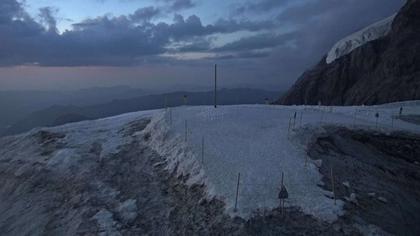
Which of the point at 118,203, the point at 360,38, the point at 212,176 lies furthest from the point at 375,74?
the point at 118,203

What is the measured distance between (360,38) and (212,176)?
338 feet

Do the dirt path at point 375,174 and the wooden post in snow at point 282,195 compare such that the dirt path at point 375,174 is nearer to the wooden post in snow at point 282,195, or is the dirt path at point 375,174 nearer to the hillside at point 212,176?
the hillside at point 212,176

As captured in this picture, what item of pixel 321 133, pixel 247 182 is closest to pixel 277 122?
pixel 321 133

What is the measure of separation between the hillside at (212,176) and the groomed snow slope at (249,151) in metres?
0.07

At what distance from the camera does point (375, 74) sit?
319 feet

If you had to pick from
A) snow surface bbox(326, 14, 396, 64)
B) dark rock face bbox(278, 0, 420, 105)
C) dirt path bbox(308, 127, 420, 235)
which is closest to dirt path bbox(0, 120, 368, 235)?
dirt path bbox(308, 127, 420, 235)

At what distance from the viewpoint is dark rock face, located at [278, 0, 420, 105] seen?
86375 mm

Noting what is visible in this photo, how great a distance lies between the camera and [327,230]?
19578mm

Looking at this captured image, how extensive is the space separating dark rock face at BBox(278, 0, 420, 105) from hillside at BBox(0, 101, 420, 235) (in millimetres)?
49721

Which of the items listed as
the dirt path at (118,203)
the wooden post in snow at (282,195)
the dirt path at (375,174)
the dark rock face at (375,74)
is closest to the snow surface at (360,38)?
the dark rock face at (375,74)

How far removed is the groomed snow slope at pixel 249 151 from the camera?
2203 centimetres

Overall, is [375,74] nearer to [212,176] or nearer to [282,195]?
[212,176]

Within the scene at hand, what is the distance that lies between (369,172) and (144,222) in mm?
13002

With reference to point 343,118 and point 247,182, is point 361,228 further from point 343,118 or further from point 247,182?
point 343,118
